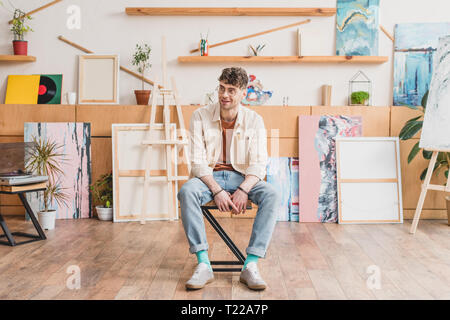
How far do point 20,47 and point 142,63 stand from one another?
1.14 meters

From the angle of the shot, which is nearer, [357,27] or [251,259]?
[251,259]

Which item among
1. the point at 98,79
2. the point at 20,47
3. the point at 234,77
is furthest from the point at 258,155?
the point at 20,47

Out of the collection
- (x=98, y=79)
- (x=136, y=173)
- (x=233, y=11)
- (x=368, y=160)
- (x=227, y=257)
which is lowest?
(x=227, y=257)

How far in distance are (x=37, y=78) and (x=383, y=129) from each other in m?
3.24

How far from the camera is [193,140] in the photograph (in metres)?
2.77

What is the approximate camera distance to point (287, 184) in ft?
13.5

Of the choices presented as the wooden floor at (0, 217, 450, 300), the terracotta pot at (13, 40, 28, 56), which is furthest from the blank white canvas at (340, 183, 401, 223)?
the terracotta pot at (13, 40, 28, 56)

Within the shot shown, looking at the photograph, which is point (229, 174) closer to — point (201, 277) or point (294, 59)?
point (201, 277)

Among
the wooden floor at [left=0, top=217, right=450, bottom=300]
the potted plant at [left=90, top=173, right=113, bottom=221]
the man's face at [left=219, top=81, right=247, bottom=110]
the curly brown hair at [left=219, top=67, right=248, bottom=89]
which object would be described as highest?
the curly brown hair at [left=219, top=67, right=248, bottom=89]

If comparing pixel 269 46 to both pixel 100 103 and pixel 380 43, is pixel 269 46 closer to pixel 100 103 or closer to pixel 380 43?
pixel 380 43

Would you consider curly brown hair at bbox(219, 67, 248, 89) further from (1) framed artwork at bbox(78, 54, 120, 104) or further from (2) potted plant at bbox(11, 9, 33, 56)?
(2) potted plant at bbox(11, 9, 33, 56)

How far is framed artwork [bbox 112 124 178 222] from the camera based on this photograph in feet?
13.2

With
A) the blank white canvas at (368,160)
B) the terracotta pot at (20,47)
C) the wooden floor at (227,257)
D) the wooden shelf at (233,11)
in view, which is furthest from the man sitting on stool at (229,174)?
the terracotta pot at (20,47)
